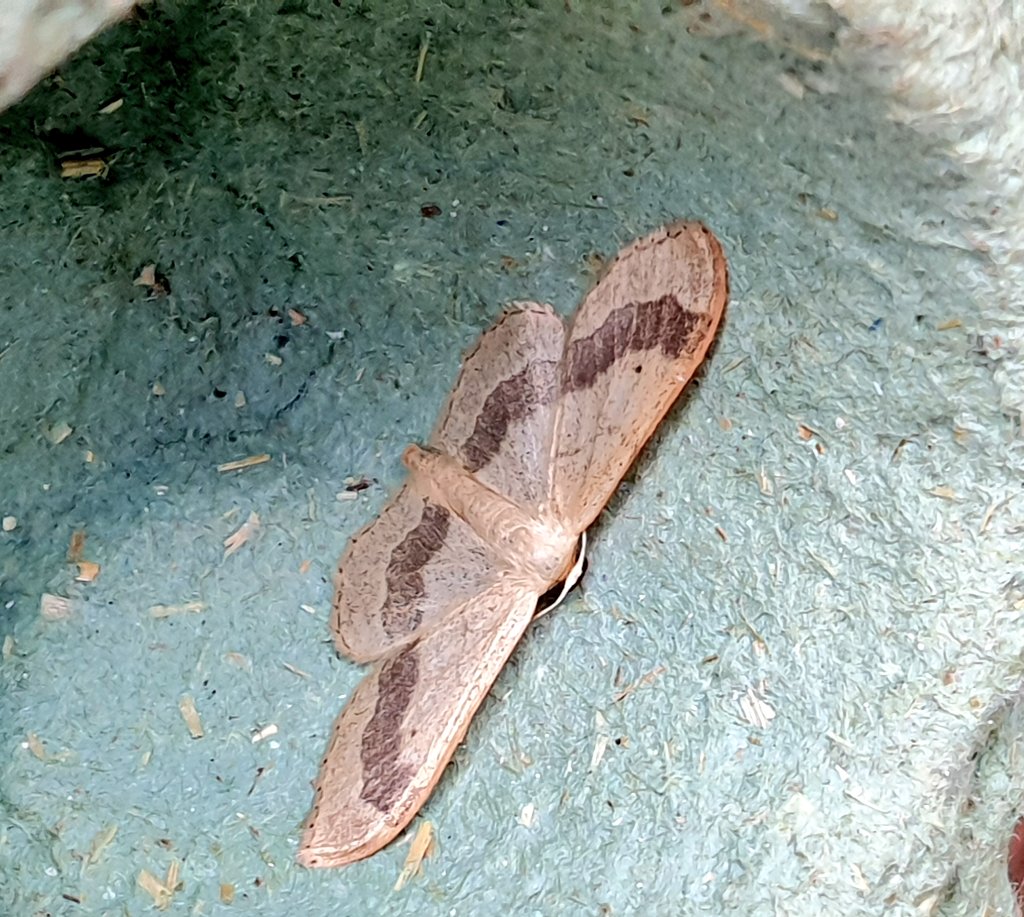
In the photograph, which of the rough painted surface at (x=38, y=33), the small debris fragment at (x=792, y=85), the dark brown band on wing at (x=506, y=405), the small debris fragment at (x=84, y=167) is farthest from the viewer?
the dark brown band on wing at (x=506, y=405)

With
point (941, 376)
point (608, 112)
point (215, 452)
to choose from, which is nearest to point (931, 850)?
point (941, 376)

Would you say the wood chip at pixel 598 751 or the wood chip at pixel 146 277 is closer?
the wood chip at pixel 598 751

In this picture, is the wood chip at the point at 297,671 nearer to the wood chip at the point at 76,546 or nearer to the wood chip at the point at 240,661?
the wood chip at the point at 240,661

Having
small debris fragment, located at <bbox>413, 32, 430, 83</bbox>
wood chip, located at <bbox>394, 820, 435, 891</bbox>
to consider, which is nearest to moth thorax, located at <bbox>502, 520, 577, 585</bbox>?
wood chip, located at <bbox>394, 820, 435, 891</bbox>

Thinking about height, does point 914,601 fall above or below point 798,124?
below

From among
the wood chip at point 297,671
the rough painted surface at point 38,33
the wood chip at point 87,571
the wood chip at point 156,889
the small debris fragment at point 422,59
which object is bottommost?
the wood chip at point 156,889

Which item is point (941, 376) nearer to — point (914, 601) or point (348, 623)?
point (914, 601)

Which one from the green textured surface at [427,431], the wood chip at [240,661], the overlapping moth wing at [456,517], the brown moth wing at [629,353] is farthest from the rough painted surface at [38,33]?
the wood chip at [240,661]
